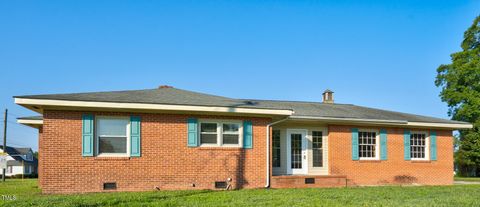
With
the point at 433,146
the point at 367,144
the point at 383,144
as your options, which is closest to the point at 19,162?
the point at 367,144

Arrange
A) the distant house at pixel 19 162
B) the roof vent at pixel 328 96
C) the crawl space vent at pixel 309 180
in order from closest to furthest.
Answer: the crawl space vent at pixel 309 180, the roof vent at pixel 328 96, the distant house at pixel 19 162

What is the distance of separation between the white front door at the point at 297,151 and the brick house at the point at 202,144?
0.04 metres

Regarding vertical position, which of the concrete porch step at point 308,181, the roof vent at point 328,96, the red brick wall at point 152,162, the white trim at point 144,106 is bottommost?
the concrete porch step at point 308,181

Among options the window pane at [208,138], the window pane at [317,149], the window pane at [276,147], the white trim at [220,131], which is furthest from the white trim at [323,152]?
the window pane at [208,138]

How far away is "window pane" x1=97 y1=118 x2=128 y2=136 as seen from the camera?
1271 cm

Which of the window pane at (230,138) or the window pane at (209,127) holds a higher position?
the window pane at (209,127)

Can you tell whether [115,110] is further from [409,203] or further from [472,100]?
[472,100]

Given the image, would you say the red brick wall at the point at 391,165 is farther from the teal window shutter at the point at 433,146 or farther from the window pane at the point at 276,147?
the window pane at the point at 276,147

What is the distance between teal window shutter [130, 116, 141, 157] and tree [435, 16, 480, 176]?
83.6 ft

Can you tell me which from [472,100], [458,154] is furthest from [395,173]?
[458,154]

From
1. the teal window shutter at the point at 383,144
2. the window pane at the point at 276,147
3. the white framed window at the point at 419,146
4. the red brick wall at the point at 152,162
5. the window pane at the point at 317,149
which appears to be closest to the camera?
the red brick wall at the point at 152,162

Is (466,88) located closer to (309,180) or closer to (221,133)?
(309,180)

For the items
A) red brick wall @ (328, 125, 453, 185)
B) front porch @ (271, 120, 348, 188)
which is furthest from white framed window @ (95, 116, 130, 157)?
red brick wall @ (328, 125, 453, 185)

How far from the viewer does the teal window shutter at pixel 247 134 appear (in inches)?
549
